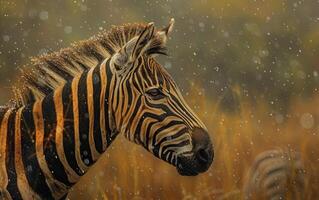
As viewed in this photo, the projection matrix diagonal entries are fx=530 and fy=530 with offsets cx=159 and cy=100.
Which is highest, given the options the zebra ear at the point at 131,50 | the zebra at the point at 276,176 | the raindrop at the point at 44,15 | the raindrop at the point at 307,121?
the raindrop at the point at 44,15

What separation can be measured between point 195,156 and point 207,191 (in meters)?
0.76

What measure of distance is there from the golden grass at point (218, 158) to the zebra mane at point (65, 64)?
0.72 m

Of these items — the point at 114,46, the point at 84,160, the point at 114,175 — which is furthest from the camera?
the point at 114,175

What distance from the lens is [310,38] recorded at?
2.72 metres

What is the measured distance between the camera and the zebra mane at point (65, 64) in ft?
5.99

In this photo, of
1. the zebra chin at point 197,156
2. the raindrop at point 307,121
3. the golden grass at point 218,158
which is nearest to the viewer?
the zebra chin at point 197,156

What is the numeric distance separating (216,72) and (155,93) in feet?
2.76

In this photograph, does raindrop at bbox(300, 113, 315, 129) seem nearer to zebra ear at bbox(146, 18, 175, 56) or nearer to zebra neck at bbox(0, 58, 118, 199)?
zebra ear at bbox(146, 18, 175, 56)

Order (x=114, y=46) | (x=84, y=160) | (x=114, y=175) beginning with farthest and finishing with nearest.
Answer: (x=114, y=175)
(x=114, y=46)
(x=84, y=160)

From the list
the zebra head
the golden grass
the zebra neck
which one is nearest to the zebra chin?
the zebra head

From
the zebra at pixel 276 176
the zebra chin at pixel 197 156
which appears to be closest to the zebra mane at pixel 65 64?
the zebra chin at pixel 197 156

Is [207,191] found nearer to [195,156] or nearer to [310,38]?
[195,156]

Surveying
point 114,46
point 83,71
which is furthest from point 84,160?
point 114,46

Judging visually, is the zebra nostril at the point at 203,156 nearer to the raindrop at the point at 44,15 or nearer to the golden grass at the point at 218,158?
the golden grass at the point at 218,158
